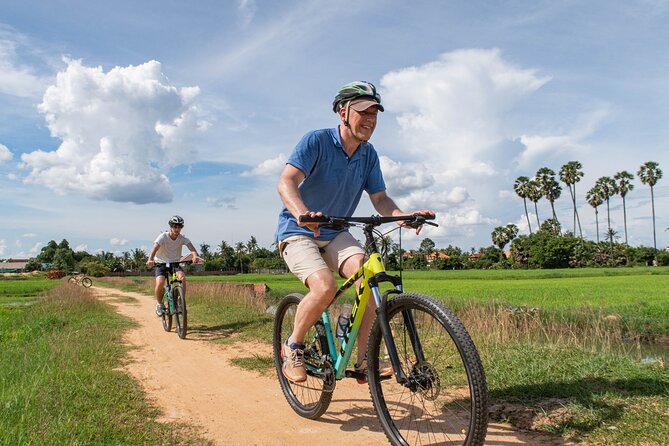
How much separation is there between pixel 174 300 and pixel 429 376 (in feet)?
21.1

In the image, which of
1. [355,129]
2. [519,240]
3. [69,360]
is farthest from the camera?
[519,240]

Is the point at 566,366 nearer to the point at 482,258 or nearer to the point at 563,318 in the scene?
the point at 563,318

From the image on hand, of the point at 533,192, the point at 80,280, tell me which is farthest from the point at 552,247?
the point at 80,280

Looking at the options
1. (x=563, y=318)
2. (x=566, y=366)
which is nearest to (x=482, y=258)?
(x=563, y=318)

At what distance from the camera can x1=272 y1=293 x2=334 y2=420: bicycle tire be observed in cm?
362

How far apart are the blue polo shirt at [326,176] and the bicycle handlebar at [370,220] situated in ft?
1.77

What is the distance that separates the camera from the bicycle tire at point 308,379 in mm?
3615

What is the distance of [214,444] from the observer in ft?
10.3

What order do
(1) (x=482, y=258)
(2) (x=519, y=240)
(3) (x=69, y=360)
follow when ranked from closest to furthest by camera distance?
(3) (x=69, y=360) < (2) (x=519, y=240) < (1) (x=482, y=258)

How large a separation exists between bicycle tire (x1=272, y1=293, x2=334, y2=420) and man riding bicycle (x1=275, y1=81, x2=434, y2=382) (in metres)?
0.16

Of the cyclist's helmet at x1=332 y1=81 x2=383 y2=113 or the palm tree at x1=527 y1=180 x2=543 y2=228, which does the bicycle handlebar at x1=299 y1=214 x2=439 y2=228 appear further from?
the palm tree at x1=527 y1=180 x2=543 y2=228

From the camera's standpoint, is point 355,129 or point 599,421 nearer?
point 599,421

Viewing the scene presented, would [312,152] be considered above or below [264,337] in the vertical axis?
above

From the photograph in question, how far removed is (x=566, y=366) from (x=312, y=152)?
116 inches
